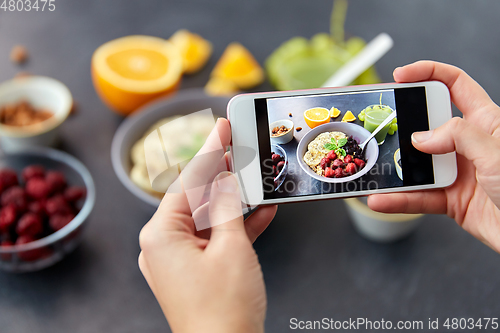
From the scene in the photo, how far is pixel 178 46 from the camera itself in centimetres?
121

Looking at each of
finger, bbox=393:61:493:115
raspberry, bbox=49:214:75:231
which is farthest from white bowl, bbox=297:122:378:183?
raspberry, bbox=49:214:75:231

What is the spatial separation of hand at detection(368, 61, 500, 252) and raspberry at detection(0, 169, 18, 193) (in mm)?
738

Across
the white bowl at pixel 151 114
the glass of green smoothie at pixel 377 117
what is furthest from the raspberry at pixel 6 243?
the glass of green smoothie at pixel 377 117

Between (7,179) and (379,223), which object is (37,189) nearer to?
(7,179)

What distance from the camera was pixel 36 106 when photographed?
103 centimetres

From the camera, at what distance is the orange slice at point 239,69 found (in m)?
1.14

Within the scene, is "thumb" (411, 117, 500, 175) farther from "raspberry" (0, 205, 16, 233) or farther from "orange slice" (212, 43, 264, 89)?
"raspberry" (0, 205, 16, 233)

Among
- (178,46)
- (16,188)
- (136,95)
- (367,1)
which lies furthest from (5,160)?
(367,1)

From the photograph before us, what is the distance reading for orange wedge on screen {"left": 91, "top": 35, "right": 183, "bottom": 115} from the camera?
3.31 feet

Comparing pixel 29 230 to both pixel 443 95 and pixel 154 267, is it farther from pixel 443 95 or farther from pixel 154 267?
pixel 443 95

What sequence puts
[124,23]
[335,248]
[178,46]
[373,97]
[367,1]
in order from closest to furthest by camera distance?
[373,97] < [335,248] < [178,46] < [124,23] < [367,1]

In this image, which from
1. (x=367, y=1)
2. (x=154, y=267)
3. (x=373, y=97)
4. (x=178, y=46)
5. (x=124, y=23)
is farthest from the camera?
(x=367, y=1)

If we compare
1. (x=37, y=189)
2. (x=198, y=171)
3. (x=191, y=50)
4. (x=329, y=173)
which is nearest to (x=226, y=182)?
(x=198, y=171)

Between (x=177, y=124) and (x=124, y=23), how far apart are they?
543 millimetres
